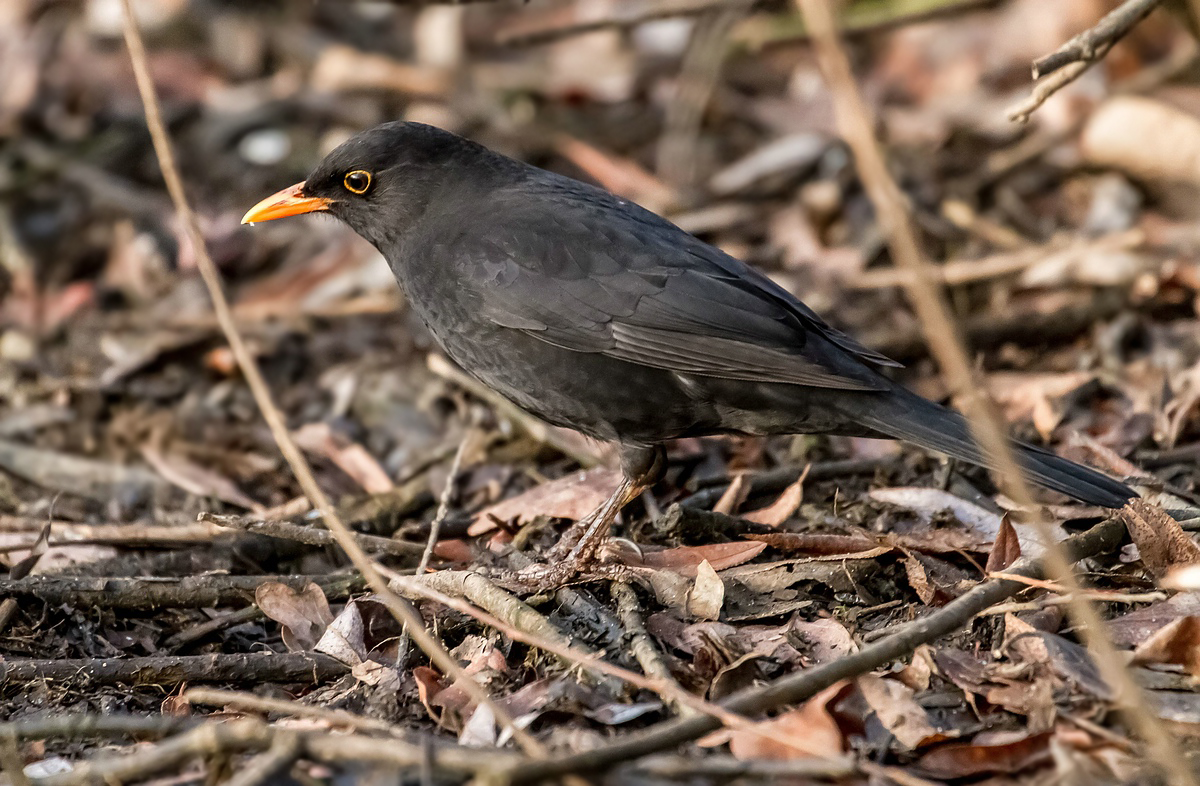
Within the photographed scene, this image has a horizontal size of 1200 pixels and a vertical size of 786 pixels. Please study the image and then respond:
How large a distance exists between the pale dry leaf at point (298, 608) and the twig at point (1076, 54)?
268cm

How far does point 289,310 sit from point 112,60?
11.2ft

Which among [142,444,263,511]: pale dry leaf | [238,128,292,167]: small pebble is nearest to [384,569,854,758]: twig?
[142,444,263,511]: pale dry leaf

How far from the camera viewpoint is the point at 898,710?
3188 mm

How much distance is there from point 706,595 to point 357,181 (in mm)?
2314

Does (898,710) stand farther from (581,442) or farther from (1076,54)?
(581,442)

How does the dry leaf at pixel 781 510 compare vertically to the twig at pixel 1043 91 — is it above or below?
below

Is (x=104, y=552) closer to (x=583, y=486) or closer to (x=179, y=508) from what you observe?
(x=179, y=508)

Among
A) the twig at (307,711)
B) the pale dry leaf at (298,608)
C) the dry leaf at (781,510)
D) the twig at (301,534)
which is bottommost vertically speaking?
the pale dry leaf at (298,608)

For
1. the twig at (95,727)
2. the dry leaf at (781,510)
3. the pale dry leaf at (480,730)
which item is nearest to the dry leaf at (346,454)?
the dry leaf at (781,510)

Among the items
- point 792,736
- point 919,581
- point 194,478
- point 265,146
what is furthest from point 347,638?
point 265,146

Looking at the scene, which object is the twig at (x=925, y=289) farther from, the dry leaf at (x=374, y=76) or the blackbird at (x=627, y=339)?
the dry leaf at (x=374, y=76)

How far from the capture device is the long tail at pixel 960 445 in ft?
12.3

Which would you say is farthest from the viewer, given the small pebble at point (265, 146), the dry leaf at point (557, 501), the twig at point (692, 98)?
the small pebble at point (265, 146)

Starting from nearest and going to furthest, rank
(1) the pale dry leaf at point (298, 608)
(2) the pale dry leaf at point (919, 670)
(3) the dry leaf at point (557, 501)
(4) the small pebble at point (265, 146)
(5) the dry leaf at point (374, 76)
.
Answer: (2) the pale dry leaf at point (919, 670), (1) the pale dry leaf at point (298, 608), (3) the dry leaf at point (557, 501), (4) the small pebble at point (265, 146), (5) the dry leaf at point (374, 76)
